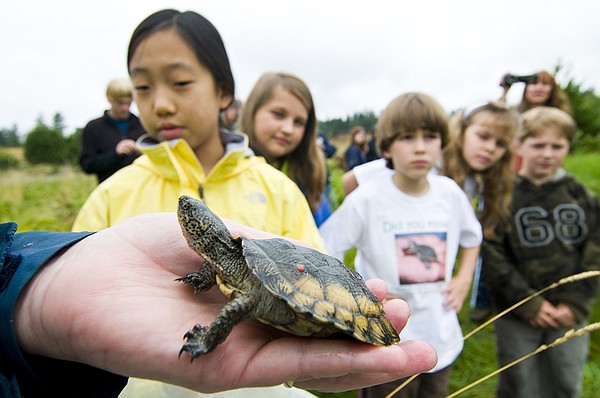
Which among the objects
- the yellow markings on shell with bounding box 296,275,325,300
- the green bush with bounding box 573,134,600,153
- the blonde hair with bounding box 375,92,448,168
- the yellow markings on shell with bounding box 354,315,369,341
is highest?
the blonde hair with bounding box 375,92,448,168

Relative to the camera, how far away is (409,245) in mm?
2645

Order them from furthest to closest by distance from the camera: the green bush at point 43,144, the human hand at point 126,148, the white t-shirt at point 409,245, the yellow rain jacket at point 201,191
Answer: the green bush at point 43,144, the human hand at point 126,148, the white t-shirt at point 409,245, the yellow rain jacket at point 201,191

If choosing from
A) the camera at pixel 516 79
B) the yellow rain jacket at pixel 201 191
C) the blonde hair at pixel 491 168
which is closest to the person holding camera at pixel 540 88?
the camera at pixel 516 79

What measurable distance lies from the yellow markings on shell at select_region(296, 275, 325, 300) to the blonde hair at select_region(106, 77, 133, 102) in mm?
3959

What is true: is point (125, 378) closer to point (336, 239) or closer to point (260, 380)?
point (260, 380)

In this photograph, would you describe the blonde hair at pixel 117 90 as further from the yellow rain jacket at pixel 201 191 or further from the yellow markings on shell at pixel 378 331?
the yellow markings on shell at pixel 378 331

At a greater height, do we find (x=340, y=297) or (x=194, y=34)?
(x=194, y=34)

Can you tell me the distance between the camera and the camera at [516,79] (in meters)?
4.35

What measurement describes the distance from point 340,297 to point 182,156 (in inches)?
50.8

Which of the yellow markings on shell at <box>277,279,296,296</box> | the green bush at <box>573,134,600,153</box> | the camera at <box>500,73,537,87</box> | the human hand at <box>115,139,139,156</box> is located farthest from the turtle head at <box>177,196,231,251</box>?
the green bush at <box>573,134,600,153</box>

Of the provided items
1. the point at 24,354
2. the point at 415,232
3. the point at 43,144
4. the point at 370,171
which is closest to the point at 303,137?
the point at 370,171

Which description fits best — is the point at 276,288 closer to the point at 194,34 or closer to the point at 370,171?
the point at 194,34

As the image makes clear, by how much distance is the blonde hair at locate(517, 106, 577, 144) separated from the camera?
3.30 m

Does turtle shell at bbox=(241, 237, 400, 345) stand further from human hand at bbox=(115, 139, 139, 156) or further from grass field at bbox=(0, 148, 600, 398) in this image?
human hand at bbox=(115, 139, 139, 156)
